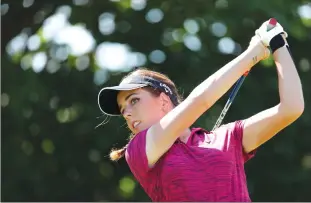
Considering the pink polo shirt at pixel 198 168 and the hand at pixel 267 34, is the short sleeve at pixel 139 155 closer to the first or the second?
the pink polo shirt at pixel 198 168

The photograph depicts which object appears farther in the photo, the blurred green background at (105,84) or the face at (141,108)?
the blurred green background at (105,84)

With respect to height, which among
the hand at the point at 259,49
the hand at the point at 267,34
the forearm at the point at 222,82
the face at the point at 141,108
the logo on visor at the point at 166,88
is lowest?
the face at the point at 141,108

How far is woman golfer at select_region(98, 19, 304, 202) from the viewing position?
3.19 meters

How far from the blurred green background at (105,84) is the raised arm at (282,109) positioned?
199 inches

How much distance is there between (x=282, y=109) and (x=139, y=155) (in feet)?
1.62

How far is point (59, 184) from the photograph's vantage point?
32.2 ft

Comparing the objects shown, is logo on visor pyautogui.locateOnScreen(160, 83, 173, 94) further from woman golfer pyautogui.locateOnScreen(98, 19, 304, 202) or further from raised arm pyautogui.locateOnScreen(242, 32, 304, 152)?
raised arm pyautogui.locateOnScreen(242, 32, 304, 152)

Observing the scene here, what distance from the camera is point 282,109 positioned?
128 inches

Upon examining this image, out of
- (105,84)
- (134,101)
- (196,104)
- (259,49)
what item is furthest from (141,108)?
(105,84)

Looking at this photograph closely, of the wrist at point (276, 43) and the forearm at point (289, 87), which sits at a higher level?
the wrist at point (276, 43)

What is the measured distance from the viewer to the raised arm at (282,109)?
325 centimetres

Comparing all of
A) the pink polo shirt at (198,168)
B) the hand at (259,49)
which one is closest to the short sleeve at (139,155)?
the pink polo shirt at (198,168)

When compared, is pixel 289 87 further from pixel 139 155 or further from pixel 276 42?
pixel 139 155

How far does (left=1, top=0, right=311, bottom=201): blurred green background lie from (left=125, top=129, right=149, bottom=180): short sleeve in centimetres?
508
